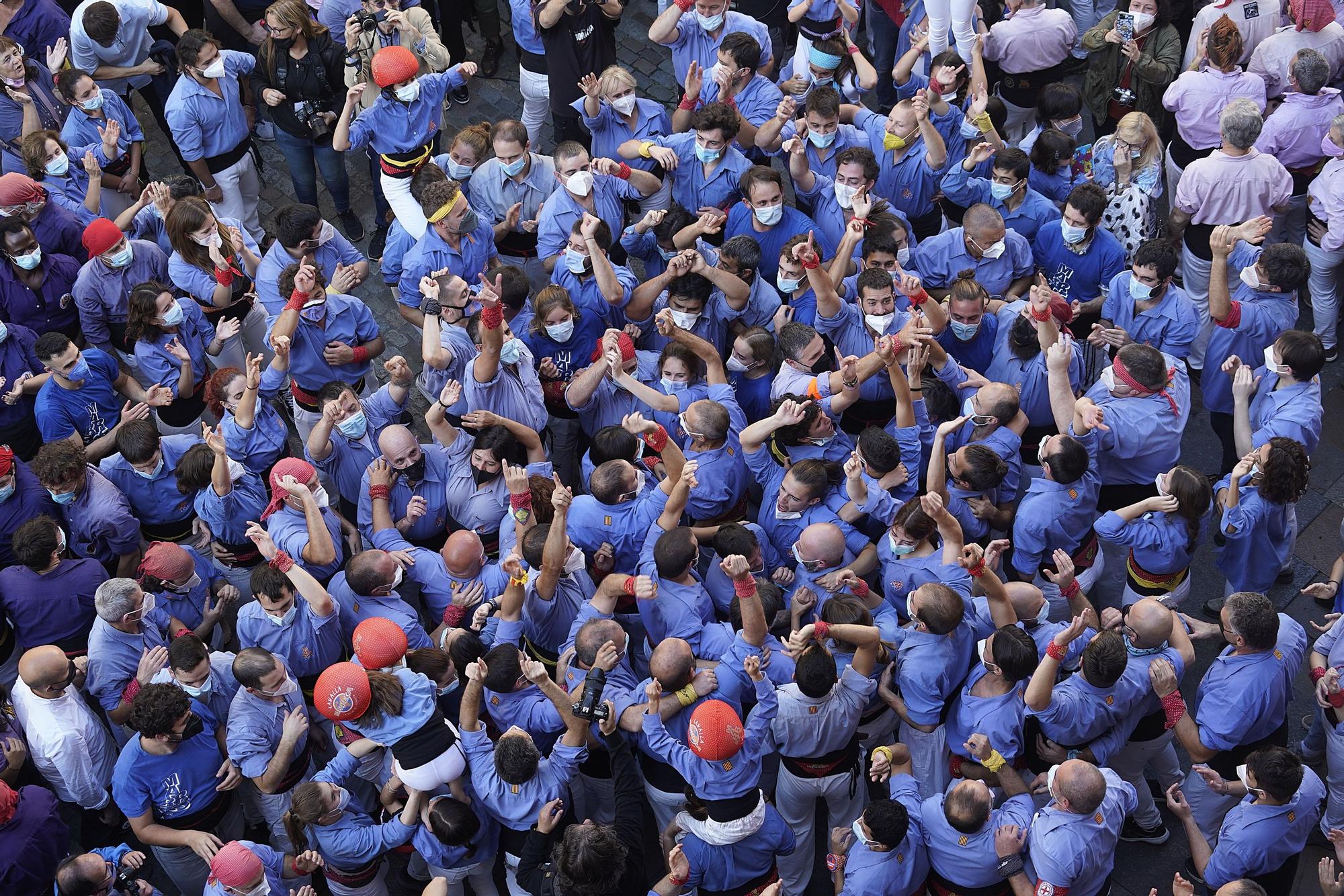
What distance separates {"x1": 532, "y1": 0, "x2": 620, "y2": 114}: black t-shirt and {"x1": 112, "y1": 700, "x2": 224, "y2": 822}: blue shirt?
6155 millimetres

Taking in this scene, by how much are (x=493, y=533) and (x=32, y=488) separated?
2924 millimetres

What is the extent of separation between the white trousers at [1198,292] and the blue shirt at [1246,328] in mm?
1004

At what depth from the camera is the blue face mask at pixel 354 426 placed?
8.43 m

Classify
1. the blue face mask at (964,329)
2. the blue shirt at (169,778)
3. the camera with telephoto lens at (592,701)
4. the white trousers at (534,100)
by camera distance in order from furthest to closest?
the white trousers at (534,100)
the blue face mask at (964,329)
the blue shirt at (169,778)
the camera with telephoto lens at (592,701)

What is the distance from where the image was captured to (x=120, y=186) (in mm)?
10930

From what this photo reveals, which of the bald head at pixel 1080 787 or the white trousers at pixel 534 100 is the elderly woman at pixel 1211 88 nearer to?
the white trousers at pixel 534 100

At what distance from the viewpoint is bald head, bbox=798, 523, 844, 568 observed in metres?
7.55

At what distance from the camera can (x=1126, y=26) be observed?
10.9 meters

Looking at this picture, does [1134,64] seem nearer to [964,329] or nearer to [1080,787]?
[964,329]

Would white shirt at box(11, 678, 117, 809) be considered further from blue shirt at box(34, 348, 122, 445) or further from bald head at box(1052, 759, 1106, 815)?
bald head at box(1052, 759, 1106, 815)

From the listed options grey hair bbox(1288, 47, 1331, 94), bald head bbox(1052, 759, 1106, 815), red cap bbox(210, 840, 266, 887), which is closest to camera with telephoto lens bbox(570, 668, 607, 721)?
red cap bbox(210, 840, 266, 887)

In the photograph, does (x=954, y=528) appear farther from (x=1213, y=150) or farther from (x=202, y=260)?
(x=202, y=260)

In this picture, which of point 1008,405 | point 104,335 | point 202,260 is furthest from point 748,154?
point 104,335

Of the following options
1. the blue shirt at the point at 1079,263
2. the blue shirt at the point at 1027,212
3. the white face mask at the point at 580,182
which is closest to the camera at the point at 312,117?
the white face mask at the point at 580,182
